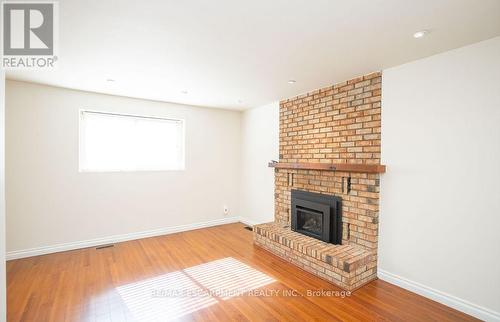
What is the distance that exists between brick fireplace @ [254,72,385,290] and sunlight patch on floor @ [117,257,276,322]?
68cm

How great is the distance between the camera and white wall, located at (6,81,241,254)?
3.30 meters

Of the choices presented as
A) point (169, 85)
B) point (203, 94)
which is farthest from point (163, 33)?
point (203, 94)

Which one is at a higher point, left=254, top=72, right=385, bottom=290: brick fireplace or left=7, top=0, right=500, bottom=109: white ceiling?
left=7, top=0, right=500, bottom=109: white ceiling

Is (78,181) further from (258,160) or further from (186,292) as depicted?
(258,160)

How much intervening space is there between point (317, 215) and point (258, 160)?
1.79m

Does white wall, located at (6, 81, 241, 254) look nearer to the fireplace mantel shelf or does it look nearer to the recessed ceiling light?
the fireplace mantel shelf

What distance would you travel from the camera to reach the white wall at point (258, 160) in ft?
14.6

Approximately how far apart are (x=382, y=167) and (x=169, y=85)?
9.68 feet

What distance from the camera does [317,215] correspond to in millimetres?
3418

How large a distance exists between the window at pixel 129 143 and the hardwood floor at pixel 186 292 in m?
1.43

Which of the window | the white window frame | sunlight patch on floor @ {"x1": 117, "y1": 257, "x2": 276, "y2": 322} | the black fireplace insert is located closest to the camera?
sunlight patch on floor @ {"x1": 117, "y1": 257, "x2": 276, "y2": 322}

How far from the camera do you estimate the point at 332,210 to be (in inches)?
126

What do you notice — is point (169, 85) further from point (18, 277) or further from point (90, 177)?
point (18, 277)

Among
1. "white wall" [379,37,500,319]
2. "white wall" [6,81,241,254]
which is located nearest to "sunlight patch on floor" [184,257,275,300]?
"white wall" [379,37,500,319]
